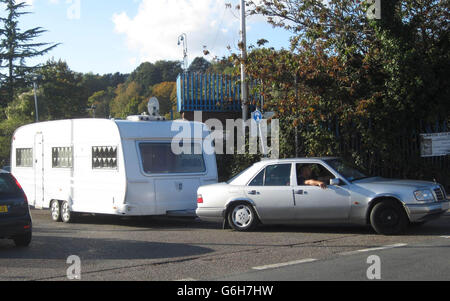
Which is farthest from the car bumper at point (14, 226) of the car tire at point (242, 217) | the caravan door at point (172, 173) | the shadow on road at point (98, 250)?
the car tire at point (242, 217)

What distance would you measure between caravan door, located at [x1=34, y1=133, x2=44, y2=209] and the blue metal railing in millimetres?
7176

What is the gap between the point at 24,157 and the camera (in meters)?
16.1

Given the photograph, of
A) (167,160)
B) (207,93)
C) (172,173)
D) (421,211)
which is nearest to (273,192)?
(421,211)

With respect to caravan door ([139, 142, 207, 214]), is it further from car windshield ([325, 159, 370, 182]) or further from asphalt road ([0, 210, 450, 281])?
car windshield ([325, 159, 370, 182])

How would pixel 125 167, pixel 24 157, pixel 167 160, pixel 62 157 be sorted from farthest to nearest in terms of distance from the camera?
pixel 24 157 → pixel 62 157 → pixel 167 160 → pixel 125 167

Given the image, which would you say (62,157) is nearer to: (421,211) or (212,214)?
(212,214)

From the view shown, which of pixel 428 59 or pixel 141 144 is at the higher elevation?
pixel 428 59

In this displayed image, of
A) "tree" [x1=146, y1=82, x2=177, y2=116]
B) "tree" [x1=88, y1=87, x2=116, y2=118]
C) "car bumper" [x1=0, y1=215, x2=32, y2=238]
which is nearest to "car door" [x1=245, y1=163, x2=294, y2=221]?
"car bumper" [x1=0, y1=215, x2=32, y2=238]

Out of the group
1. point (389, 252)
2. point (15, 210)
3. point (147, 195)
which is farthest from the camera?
point (147, 195)

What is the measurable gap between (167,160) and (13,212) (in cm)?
424

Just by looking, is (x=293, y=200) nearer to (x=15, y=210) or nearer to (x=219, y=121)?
(x=15, y=210)
